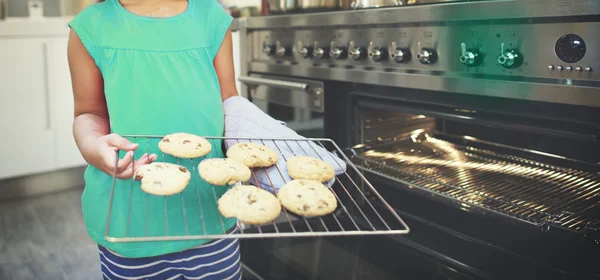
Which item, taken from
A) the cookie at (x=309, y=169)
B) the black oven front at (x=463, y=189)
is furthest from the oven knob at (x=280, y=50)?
the cookie at (x=309, y=169)

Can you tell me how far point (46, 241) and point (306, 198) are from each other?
199 cm

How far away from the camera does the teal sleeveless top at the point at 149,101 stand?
1.02 m

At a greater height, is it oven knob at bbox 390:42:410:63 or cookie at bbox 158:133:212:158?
oven knob at bbox 390:42:410:63

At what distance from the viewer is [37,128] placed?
3059 mm

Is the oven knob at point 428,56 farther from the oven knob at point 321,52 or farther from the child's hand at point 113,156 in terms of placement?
the child's hand at point 113,156

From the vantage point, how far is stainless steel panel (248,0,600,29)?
107 cm

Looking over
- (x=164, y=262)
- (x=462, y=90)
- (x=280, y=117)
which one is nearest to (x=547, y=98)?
(x=462, y=90)

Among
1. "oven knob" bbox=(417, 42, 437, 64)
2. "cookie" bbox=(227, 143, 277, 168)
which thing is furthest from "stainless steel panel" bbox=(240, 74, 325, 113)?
"cookie" bbox=(227, 143, 277, 168)

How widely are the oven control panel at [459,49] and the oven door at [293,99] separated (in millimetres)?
88

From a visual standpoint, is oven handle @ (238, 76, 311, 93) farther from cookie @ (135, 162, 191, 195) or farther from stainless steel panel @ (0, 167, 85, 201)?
stainless steel panel @ (0, 167, 85, 201)

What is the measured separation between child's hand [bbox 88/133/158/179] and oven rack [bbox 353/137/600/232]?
0.72m

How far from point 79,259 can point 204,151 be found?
1.51 metres

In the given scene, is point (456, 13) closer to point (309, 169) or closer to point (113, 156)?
point (309, 169)

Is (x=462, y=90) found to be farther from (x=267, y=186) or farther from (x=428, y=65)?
(x=267, y=186)
